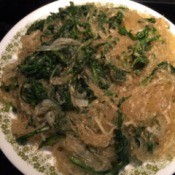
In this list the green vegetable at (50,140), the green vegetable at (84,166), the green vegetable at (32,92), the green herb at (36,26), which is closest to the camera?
the green vegetable at (84,166)

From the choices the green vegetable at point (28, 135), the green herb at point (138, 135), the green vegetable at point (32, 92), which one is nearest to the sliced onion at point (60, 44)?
A: the green vegetable at point (32, 92)

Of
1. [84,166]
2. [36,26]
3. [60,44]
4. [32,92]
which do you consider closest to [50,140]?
[84,166]

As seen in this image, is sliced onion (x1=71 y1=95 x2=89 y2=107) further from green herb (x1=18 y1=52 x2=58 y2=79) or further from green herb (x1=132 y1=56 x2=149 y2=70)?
green herb (x1=132 y1=56 x2=149 y2=70)

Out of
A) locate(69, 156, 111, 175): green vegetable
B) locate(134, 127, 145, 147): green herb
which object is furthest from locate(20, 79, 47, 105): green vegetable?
locate(134, 127, 145, 147): green herb

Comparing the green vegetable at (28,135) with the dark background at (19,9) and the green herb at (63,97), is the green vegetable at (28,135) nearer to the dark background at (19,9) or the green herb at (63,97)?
the green herb at (63,97)

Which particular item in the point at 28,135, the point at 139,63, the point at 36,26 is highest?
the point at 36,26

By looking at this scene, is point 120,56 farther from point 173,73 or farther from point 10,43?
point 10,43

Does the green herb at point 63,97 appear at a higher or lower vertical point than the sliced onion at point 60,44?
lower

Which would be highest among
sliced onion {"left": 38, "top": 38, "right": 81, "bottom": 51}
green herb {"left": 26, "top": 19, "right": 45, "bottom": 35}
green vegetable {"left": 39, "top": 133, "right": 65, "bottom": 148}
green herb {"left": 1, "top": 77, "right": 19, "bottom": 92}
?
sliced onion {"left": 38, "top": 38, "right": 81, "bottom": 51}

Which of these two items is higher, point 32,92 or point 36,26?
point 36,26

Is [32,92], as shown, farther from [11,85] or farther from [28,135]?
[28,135]
